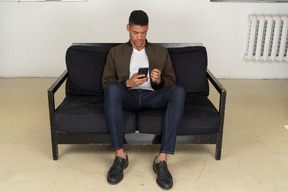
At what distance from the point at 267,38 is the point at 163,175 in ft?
9.56

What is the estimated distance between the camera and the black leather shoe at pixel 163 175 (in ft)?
7.25

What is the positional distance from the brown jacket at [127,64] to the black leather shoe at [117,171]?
1.86 ft

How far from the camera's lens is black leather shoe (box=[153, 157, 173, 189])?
2211mm

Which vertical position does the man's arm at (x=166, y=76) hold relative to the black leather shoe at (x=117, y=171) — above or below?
above

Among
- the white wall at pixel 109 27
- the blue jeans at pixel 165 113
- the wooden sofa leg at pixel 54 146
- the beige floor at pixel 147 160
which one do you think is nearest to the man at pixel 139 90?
the blue jeans at pixel 165 113

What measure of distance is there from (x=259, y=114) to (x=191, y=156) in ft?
3.82

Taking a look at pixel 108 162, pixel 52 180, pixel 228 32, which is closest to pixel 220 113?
pixel 108 162

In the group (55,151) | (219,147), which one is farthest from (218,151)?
(55,151)

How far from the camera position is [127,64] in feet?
8.52

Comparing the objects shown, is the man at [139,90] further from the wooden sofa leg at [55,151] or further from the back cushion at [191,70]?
the wooden sofa leg at [55,151]

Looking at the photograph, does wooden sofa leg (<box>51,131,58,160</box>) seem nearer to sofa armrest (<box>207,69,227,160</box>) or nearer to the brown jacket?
the brown jacket

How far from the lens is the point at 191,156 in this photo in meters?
2.63

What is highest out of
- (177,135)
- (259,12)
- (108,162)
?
(259,12)

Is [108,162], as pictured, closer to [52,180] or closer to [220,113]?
[52,180]
